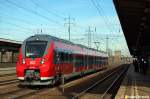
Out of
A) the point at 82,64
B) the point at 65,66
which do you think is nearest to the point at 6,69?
the point at 82,64

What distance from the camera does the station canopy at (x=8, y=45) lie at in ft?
123

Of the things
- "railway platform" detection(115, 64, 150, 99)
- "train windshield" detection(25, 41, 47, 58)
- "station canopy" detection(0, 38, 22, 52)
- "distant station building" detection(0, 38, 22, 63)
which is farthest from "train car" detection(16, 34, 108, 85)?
"distant station building" detection(0, 38, 22, 63)

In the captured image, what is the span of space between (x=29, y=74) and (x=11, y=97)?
3.73m

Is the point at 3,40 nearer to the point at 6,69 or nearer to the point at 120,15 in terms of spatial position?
the point at 6,69

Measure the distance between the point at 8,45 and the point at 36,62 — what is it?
21.0 m

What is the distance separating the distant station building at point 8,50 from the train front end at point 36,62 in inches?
687

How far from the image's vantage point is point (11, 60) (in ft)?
136

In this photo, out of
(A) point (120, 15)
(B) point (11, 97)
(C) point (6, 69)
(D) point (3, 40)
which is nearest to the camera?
(B) point (11, 97)

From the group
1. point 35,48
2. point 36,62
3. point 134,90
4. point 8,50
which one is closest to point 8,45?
point 8,50

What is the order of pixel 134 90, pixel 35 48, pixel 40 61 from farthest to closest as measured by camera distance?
pixel 35 48 → pixel 40 61 → pixel 134 90

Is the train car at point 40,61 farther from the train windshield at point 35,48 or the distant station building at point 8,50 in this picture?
the distant station building at point 8,50

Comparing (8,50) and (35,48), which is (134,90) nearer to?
(35,48)

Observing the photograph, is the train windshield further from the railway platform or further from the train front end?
the railway platform

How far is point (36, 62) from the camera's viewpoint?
1916 cm
